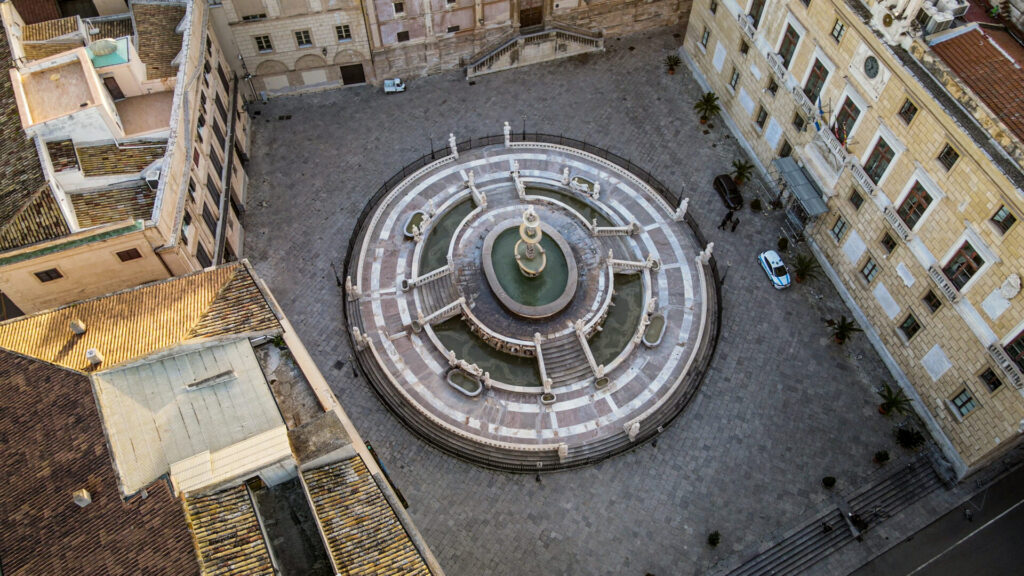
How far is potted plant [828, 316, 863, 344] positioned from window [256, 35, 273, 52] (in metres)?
52.4

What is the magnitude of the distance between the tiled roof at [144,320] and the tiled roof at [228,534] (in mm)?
9124

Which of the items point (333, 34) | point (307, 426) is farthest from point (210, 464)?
point (333, 34)

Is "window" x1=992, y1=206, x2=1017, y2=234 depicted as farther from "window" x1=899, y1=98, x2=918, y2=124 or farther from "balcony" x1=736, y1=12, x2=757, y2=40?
"balcony" x1=736, y1=12, x2=757, y2=40

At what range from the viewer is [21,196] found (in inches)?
1700

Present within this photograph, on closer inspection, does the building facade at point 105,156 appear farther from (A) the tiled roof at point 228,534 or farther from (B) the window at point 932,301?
(B) the window at point 932,301

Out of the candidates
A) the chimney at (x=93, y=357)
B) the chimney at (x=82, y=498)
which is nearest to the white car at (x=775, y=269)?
the chimney at (x=93, y=357)

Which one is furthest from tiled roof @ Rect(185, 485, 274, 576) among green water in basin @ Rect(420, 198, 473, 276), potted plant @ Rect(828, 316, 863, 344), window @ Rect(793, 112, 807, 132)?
window @ Rect(793, 112, 807, 132)

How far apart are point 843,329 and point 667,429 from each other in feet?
50.3

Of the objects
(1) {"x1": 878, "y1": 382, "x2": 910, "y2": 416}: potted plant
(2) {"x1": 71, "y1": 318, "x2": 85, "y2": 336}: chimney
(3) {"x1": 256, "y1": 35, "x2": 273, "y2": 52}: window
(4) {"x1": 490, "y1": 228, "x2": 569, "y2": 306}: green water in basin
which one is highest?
(3) {"x1": 256, "y1": 35, "x2": 273, "y2": 52}: window

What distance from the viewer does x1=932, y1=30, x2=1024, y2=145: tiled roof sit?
41469 mm

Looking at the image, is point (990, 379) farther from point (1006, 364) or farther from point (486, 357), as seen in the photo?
point (486, 357)

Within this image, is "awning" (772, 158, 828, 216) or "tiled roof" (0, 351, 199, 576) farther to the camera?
"awning" (772, 158, 828, 216)

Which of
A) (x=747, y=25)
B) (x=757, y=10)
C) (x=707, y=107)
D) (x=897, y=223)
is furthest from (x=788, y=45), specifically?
(x=897, y=223)

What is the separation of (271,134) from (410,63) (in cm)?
1447
